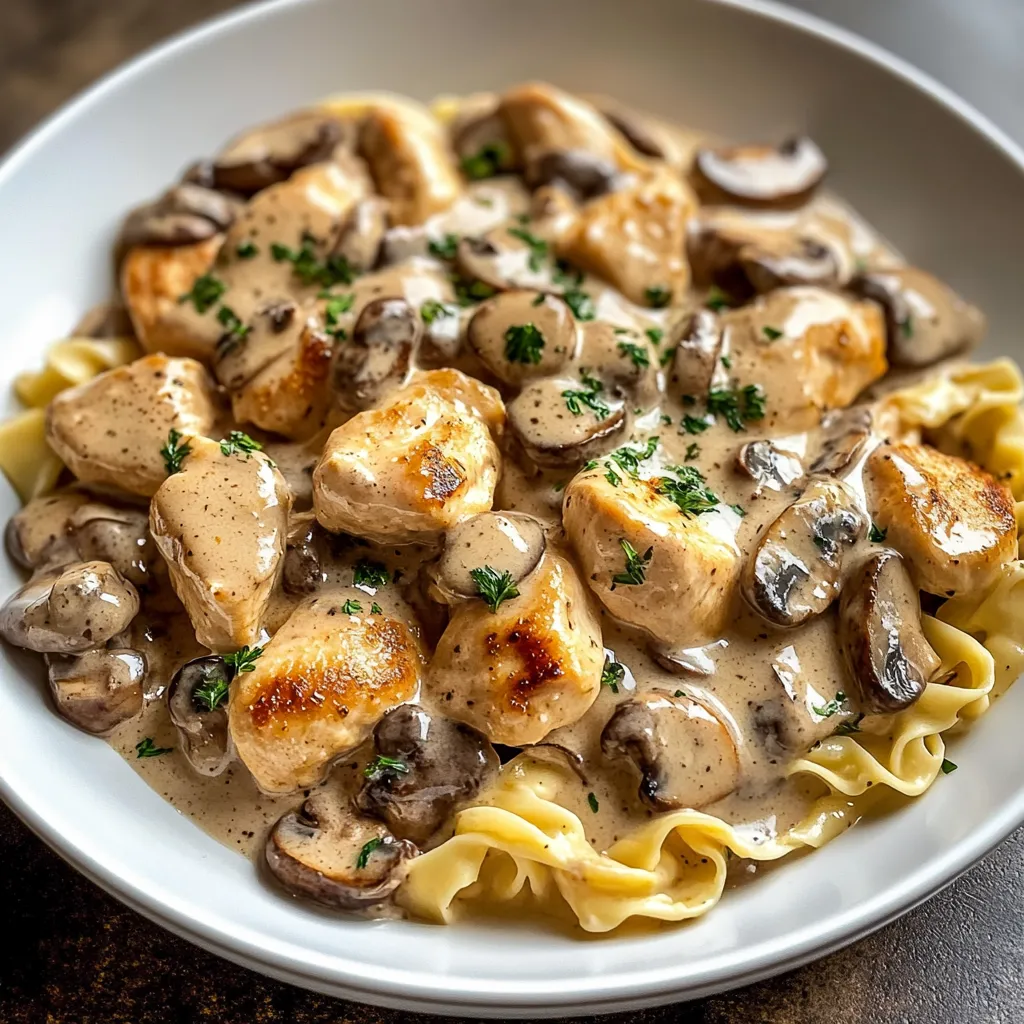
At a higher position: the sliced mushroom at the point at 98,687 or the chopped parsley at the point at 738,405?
the chopped parsley at the point at 738,405

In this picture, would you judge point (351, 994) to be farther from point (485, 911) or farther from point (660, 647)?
point (660, 647)

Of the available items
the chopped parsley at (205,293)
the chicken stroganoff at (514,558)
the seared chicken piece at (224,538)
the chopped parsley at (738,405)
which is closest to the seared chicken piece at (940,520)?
the chicken stroganoff at (514,558)

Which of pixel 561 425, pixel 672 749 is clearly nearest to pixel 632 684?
pixel 672 749

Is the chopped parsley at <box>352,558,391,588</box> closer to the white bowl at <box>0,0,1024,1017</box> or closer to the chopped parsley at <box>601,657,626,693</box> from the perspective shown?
A: the chopped parsley at <box>601,657,626,693</box>

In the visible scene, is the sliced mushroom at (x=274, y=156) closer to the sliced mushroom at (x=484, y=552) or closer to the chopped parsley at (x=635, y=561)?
the sliced mushroom at (x=484, y=552)

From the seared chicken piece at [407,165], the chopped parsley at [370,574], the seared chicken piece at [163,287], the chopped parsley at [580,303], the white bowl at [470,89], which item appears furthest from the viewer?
the seared chicken piece at [407,165]

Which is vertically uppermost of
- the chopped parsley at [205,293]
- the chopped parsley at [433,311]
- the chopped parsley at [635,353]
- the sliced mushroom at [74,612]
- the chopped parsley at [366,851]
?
the chopped parsley at [635,353]

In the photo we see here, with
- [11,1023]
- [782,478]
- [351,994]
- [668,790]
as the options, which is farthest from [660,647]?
[11,1023]

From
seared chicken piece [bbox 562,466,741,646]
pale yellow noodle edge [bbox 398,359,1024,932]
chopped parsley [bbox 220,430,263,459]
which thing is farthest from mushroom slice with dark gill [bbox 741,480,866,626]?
chopped parsley [bbox 220,430,263,459]
